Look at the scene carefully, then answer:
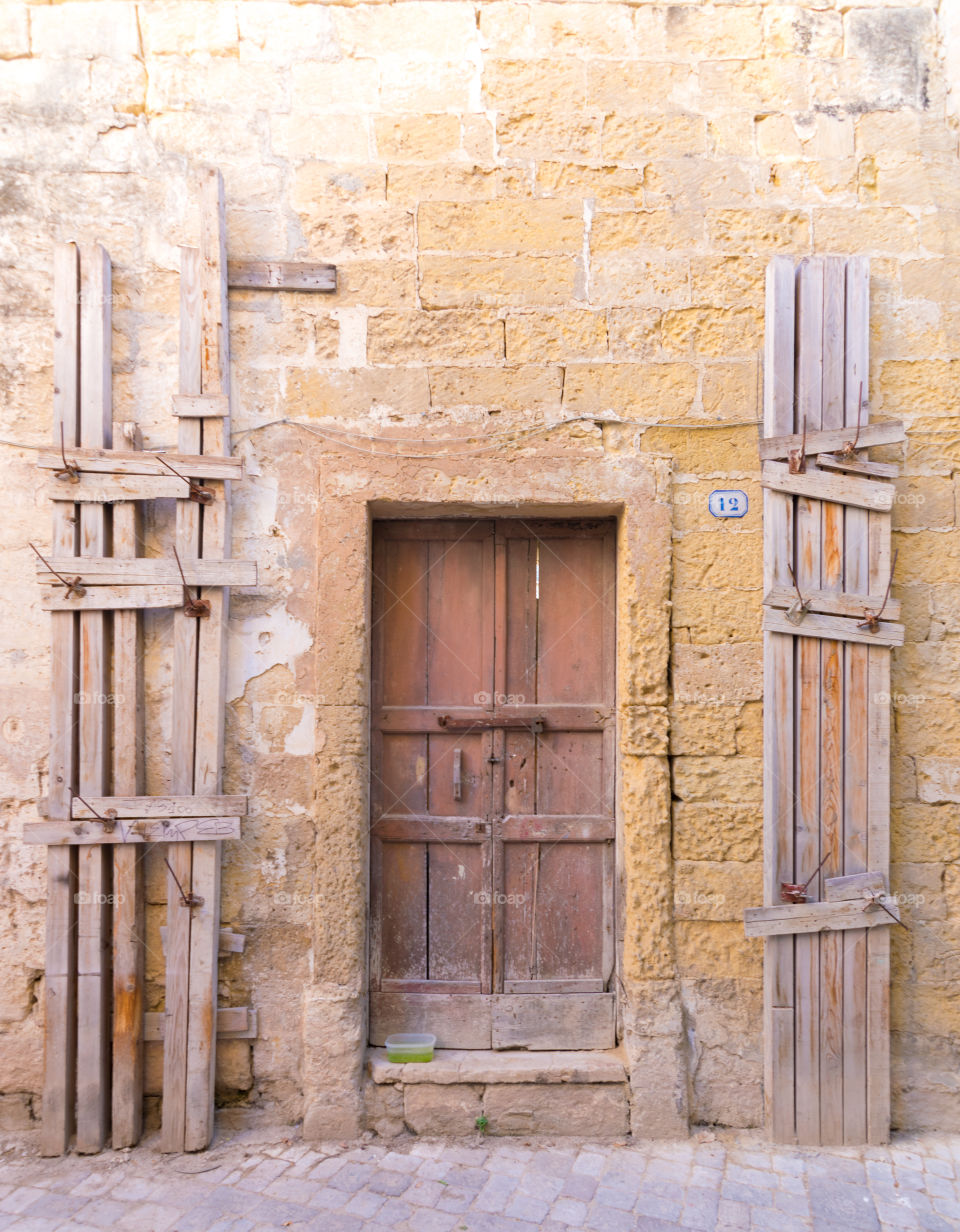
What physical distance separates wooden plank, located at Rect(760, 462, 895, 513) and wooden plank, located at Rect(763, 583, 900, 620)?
341 millimetres

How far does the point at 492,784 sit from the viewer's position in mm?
3355

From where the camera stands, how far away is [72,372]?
3.12m

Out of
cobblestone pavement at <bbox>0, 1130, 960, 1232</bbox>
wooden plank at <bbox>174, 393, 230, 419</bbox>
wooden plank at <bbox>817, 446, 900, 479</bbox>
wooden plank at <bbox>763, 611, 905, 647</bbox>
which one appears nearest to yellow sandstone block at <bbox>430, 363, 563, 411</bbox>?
wooden plank at <bbox>174, 393, 230, 419</bbox>

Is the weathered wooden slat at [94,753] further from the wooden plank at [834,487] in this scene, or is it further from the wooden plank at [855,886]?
the wooden plank at [855,886]

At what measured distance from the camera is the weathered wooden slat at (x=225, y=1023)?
10.1 ft

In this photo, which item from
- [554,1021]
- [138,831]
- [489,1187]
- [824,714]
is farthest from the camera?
[554,1021]

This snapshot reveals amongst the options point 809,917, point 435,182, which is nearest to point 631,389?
point 435,182

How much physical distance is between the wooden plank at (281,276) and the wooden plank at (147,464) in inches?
26.7

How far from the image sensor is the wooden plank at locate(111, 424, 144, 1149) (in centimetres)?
302

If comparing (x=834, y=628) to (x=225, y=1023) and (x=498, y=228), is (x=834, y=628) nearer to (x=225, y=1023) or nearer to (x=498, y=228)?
(x=498, y=228)

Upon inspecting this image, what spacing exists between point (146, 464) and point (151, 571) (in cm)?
39

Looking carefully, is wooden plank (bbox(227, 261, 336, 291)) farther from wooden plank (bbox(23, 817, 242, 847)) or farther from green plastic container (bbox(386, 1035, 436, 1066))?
green plastic container (bbox(386, 1035, 436, 1066))

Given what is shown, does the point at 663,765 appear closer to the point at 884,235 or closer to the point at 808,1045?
the point at 808,1045

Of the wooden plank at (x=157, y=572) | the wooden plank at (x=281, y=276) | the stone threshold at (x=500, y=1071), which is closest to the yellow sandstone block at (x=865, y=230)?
the wooden plank at (x=281, y=276)
